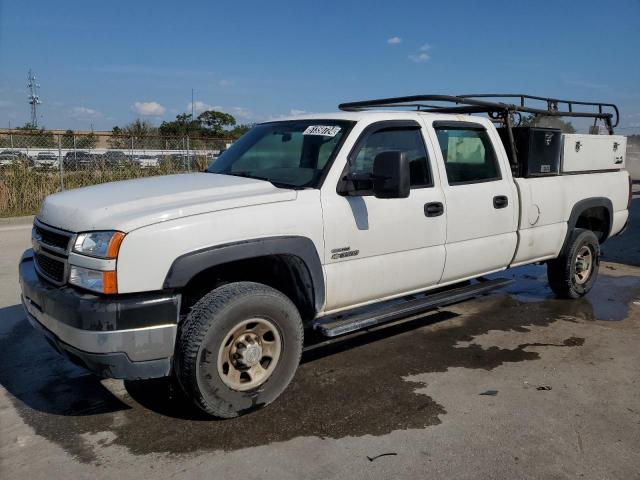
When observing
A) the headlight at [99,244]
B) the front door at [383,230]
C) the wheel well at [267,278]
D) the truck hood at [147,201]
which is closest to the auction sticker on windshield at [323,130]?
the front door at [383,230]

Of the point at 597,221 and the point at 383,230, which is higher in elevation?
the point at 383,230

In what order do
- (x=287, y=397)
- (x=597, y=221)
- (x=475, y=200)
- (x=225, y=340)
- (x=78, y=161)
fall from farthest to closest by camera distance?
1. (x=78, y=161)
2. (x=597, y=221)
3. (x=475, y=200)
4. (x=287, y=397)
5. (x=225, y=340)

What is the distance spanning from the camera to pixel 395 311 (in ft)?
14.1

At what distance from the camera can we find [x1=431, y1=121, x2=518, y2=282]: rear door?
4.64 metres

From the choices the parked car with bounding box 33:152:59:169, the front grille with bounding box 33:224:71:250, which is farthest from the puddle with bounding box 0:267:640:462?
the parked car with bounding box 33:152:59:169

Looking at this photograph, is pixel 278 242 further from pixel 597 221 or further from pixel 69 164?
pixel 69 164

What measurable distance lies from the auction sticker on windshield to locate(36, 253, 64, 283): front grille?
199cm

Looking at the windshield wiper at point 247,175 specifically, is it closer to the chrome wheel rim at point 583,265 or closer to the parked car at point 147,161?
the chrome wheel rim at point 583,265

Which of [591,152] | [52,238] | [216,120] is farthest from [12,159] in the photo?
[216,120]

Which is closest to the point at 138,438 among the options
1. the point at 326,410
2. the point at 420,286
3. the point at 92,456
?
the point at 92,456

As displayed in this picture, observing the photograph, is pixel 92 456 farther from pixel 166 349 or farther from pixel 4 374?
pixel 4 374

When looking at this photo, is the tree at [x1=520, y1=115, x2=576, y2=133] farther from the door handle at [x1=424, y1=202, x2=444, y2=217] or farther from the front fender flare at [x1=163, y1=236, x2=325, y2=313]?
the front fender flare at [x1=163, y1=236, x2=325, y2=313]

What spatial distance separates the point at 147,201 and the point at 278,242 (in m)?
0.82

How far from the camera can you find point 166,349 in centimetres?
321
